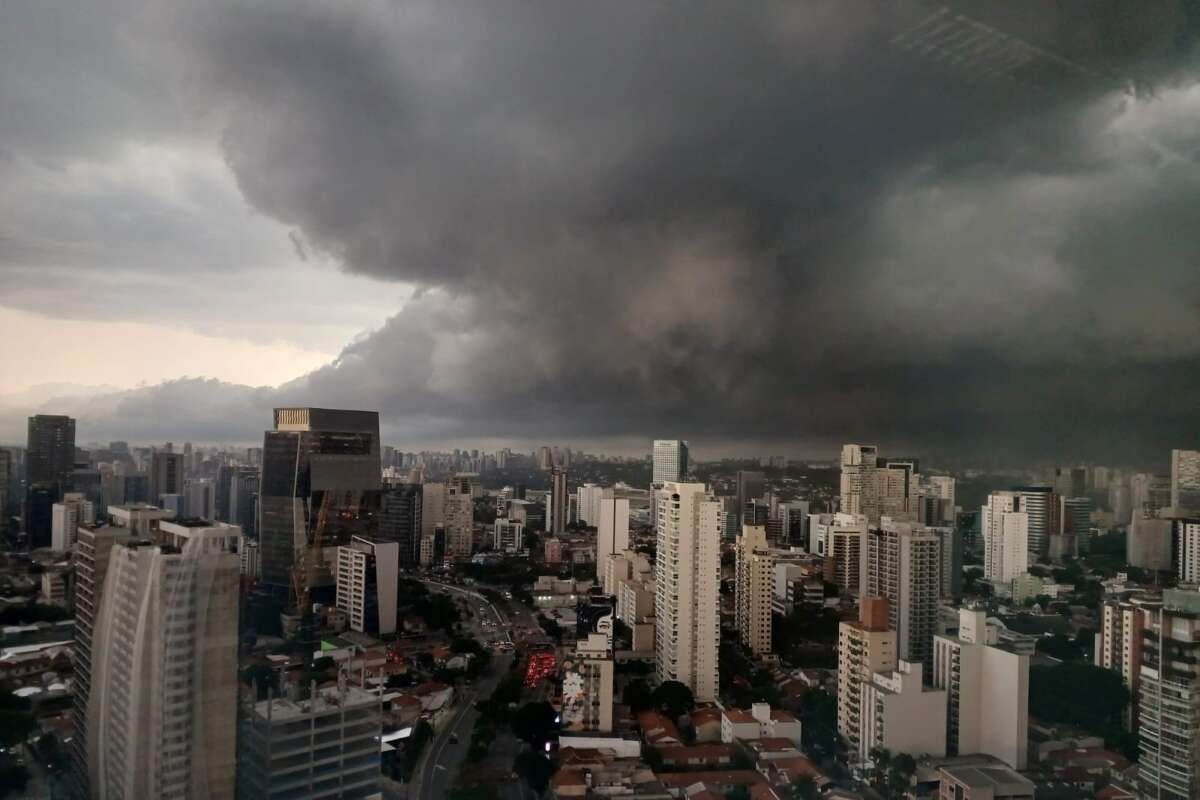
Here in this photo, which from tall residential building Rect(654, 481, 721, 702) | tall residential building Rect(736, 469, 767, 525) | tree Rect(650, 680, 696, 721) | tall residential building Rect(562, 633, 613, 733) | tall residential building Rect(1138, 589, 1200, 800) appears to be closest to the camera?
tall residential building Rect(1138, 589, 1200, 800)

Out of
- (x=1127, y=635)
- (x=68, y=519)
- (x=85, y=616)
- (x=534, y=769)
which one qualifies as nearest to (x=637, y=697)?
(x=534, y=769)

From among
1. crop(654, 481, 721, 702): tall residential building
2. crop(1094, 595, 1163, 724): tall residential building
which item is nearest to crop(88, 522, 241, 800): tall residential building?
crop(654, 481, 721, 702): tall residential building

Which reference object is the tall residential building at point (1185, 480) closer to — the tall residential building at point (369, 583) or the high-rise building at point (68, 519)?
the tall residential building at point (369, 583)

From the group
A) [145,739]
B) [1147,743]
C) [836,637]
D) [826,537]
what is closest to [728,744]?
[836,637]

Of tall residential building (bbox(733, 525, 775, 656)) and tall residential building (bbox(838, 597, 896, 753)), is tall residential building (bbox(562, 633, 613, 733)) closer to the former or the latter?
tall residential building (bbox(838, 597, 896, 753))

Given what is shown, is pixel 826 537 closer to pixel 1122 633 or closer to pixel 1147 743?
pixel 1122 633

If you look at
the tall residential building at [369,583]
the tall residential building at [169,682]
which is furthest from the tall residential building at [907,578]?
the tall residential building at [169,682]
